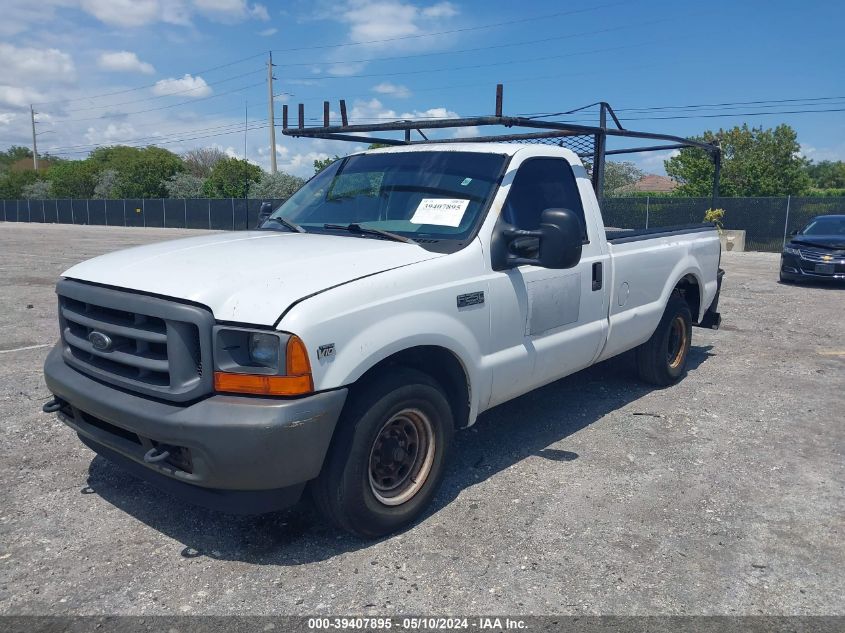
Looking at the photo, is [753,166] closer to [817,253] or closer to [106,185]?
[817,253]

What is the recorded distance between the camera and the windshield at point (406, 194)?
159 inches

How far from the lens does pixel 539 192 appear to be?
4.52 meters

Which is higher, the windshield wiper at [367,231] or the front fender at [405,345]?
the windshield wiper at [367,231]

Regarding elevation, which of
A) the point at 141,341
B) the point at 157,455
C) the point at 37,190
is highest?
the point at 37,190

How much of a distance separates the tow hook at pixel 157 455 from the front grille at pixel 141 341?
0.24 m

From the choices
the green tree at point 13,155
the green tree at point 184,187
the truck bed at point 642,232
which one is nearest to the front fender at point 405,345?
the truck bed at point 642,232

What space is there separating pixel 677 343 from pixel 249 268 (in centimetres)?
467

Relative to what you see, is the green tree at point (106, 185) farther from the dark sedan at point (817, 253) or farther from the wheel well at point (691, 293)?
the wheel well at point (691, 293)

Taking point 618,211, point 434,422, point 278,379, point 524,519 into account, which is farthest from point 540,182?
point 618,211

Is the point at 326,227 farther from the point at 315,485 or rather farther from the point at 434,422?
the point at 315,485

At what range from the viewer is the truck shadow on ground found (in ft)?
11.3

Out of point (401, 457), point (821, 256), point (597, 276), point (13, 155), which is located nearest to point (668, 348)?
point (597, 276)

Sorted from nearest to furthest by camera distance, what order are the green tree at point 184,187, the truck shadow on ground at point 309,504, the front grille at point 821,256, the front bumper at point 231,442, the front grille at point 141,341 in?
the front bumper at point 231,442 → the front grille at point 141,341 → the truck shadow on ground at point 309,504 → the front grille at point 821,256 → the green tree at point 184,187

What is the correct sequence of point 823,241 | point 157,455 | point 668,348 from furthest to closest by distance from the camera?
point 823,241 < point 668,348 < point 157,455
